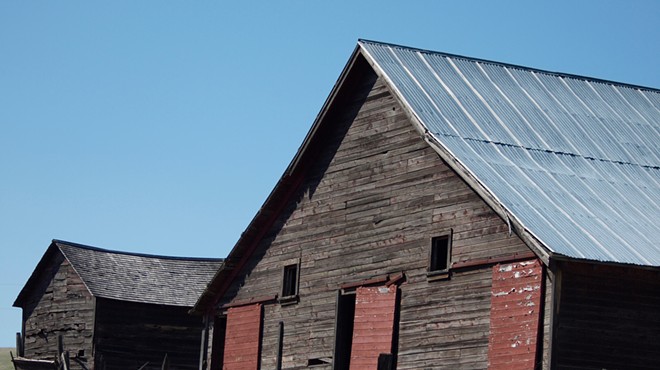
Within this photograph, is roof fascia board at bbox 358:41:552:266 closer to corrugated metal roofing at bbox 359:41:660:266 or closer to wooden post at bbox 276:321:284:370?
corrugated metal roofing at bbox 359:41:660:266

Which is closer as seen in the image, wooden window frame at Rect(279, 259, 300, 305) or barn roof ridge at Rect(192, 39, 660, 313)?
barn roof ridge at Rect(192, 39, 660, 313)

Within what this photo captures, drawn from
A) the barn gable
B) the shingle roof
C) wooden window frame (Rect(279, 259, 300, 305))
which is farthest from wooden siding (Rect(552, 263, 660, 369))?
the shingle roof

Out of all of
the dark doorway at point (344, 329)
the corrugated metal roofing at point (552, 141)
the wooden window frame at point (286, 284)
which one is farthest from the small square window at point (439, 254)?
the wooden window frame at point (286, 284)

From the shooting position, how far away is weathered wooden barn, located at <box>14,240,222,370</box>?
46.8m

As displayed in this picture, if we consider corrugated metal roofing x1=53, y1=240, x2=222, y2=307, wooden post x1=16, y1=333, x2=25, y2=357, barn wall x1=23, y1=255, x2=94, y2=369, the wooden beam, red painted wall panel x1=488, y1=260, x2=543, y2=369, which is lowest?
red painted wall panel x1=488, y1=260, x2=543, y2=369

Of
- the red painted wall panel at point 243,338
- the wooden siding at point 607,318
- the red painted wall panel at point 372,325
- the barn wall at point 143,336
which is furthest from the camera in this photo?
the barn wall at point 143,336

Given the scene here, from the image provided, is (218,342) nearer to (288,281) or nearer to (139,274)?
(288,281)

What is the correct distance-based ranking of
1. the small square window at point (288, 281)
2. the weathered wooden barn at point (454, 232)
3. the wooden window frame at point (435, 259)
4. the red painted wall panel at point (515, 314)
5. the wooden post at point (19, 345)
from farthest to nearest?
the wooden post at point (19, 345), the small square window at point (288, 281), the wooden window frame at point (435, 259), the weathered wooden barn at point (454, 232), the red painted wall panel at point (515, 314)

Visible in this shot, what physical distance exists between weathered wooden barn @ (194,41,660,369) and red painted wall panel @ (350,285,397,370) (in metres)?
0.04

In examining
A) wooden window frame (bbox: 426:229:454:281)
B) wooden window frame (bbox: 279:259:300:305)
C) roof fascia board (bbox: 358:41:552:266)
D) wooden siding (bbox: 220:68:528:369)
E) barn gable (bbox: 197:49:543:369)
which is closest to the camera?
roof fascia board (bbox: 358:41:552:266)

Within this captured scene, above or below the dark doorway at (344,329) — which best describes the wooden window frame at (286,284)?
above

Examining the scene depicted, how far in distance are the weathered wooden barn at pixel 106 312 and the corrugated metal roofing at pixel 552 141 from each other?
716 inches

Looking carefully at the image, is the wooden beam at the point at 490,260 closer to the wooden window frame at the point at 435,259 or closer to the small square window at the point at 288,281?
the wooden window frame at the point at 435,259

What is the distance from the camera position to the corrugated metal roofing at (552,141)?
26.4m
